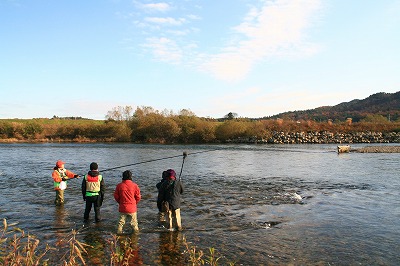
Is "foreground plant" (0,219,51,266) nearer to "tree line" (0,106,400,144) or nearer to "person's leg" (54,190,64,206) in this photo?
"person's leg" (54,190,64,206)

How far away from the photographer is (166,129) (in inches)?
3184

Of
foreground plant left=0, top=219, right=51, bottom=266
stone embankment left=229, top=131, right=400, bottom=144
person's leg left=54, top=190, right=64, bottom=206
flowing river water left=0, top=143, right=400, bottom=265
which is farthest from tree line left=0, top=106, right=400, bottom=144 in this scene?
foreground plant left=0, top=219, right=51, bottom=266

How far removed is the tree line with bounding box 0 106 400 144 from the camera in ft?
258

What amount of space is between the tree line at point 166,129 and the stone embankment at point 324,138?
1517 millimetres

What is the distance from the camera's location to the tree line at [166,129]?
78.8 m

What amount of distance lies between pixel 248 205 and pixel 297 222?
2.99 meters

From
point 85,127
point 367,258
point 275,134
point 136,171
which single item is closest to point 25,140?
point 85,127

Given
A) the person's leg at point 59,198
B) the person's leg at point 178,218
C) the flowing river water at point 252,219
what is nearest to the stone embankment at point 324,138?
the flowing river water at point 252,219

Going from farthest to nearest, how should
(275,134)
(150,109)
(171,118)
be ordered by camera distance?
(150,109), (171,118), (275,134)

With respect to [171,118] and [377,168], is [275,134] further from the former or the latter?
[377,168]

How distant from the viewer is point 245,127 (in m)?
78.4

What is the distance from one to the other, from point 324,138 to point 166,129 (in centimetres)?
3506

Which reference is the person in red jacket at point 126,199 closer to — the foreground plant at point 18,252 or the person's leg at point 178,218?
the person's leg at point 178,218

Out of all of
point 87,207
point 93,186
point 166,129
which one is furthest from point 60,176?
point 166,129
